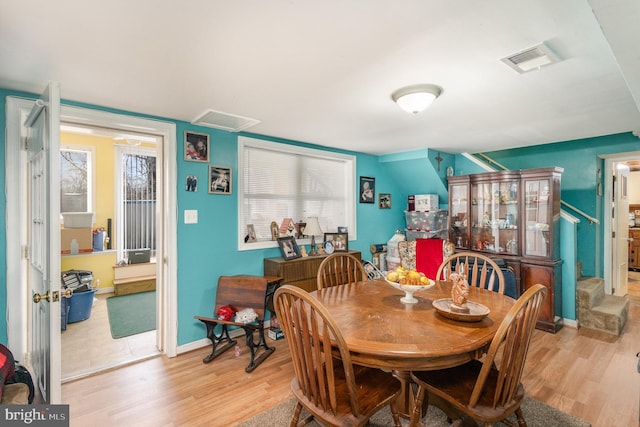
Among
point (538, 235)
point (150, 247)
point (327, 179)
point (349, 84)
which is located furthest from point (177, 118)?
point (538, 235)

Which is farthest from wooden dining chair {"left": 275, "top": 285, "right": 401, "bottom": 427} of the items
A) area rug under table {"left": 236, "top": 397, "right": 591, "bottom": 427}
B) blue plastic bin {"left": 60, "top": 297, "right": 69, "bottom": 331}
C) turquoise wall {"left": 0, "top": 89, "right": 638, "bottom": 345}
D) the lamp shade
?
blue plastic bin {"left": 60, "top": 297, "right": 69, "bottom": 331}

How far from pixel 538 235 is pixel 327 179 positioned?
2615mm

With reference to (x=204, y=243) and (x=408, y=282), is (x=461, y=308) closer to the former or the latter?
(x=408, y=282)

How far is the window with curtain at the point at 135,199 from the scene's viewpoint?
197 inches

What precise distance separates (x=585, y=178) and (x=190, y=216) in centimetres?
478

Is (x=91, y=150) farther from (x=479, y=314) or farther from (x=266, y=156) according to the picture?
(x=479, y=314)

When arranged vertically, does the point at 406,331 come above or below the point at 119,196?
below

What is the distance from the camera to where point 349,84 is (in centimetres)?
206

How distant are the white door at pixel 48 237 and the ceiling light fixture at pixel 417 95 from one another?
1.98 m

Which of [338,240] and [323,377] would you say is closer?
[323,377]

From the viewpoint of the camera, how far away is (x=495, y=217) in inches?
159

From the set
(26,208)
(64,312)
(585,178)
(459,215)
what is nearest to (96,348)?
(64,312)

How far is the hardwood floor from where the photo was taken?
6.66ft

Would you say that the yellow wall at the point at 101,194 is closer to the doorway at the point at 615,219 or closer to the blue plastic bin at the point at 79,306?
the blue plastic bin at the point at 79,306
